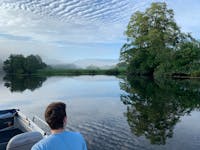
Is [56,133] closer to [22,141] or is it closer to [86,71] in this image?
[22,141]

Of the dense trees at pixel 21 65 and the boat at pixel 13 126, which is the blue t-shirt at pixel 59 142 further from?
the dense trees at pixel 21 65

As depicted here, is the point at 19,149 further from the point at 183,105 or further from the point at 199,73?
the point at 199,73

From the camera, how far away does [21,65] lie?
91.6 metres

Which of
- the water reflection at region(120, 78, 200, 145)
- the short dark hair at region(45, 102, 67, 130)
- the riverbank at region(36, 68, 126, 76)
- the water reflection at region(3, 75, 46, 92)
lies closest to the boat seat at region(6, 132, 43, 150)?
the short dark hair at region(45, 102, 67, 130)

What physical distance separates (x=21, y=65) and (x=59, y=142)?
303 ft

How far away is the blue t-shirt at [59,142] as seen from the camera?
2830 mm

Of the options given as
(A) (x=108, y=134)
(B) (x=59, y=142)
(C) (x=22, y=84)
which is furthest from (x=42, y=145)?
(C) (x=22, y=84)

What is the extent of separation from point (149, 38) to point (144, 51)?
13.2 ft

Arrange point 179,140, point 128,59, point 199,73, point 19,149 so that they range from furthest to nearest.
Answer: point 128,59
point 199,73
point 179,140
point 19,149

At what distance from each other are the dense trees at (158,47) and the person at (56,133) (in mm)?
52478

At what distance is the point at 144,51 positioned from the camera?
5925cm

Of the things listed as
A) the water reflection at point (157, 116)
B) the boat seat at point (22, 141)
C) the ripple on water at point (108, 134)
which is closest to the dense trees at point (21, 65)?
the water reflection at point (157, 116)

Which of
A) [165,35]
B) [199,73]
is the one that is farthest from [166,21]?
[199,73]

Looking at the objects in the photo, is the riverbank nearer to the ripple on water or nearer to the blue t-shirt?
→ the ripple on water
